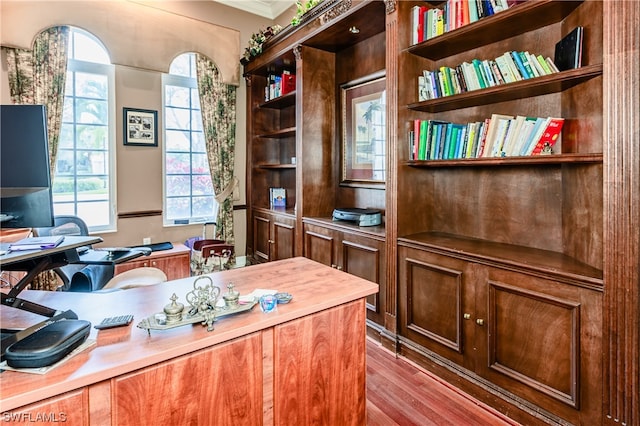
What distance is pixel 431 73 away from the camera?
2.59m

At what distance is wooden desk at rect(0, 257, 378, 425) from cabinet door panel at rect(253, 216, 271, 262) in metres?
2.75

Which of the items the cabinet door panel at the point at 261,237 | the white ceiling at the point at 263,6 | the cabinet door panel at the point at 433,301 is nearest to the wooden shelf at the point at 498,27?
the cabinet door panel at the point at 433,301

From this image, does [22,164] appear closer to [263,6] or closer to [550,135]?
[550,135]

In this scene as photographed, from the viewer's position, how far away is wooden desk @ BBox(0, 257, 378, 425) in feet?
3.08

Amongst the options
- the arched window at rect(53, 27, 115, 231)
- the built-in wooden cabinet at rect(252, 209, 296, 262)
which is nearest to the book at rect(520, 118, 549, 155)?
the built-in wooden cabinet at rect(252, 209, 296, 262)

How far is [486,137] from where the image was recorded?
7.38 feet

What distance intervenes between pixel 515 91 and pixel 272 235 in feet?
10.2

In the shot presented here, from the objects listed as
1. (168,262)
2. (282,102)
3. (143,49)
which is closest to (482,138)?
(282,102)

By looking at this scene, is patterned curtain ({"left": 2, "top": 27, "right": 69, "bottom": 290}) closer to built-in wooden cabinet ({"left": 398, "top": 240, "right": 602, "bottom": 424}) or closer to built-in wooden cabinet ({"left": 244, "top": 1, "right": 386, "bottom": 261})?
built-in wooden cabinet ({"left": 244, "top": 1, "right": 386, "bottom": 261})

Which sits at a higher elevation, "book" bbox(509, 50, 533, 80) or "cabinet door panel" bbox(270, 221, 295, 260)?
"book" bbox(509, 50, 533, 80)

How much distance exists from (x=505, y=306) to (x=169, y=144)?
4108 millimetres

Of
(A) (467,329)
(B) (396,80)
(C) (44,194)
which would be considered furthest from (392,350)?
(C) (44,194)

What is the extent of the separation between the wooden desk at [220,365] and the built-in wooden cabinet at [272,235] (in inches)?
87.3

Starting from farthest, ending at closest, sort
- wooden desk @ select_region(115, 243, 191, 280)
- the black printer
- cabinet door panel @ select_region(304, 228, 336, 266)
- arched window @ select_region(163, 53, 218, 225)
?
arched window @ select_region(163, 53, 218, 225) → wooden desk @ select_region(115, 243, 191, 280) → cabinet door panel @ select_region(304, 228, 336, 266) → the black printer
